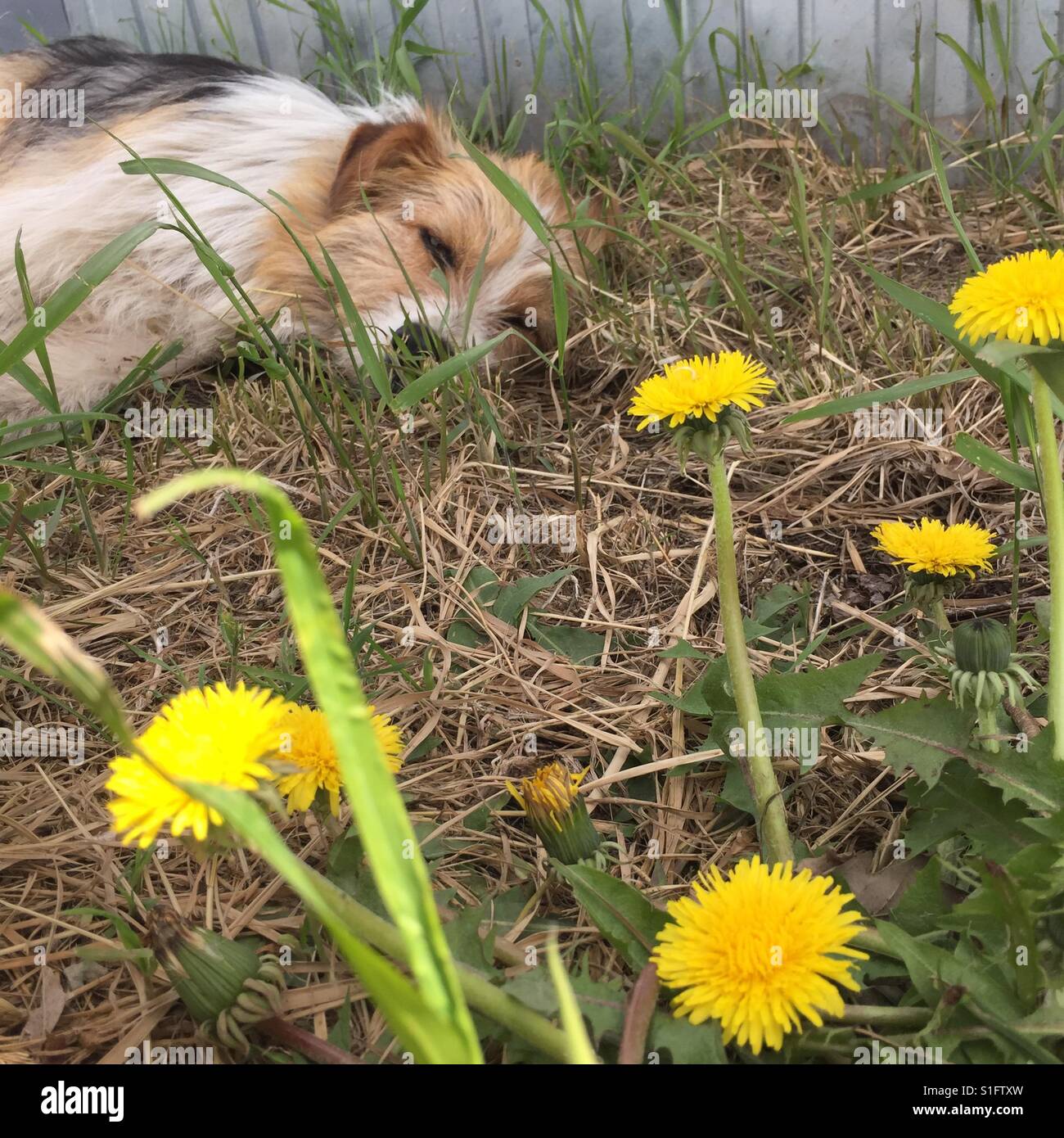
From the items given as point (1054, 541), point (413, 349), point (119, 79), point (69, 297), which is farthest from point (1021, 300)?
point (119, 79)

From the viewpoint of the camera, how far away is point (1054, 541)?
1092 mm

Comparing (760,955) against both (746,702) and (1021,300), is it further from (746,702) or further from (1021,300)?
(1021,300)

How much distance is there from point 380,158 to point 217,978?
2.43 metres

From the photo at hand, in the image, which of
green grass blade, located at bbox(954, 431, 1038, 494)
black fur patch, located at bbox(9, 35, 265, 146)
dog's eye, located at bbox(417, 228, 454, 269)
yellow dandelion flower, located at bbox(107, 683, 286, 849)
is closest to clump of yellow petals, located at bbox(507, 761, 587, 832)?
yellow dandelion flower, located at bbox(107, 683, 286, 849)

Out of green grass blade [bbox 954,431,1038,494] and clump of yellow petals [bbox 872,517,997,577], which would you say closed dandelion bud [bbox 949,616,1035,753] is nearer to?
clump of yellow petals [bbox 872,517,997,577]

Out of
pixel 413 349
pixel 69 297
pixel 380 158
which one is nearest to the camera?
pixel 69 297

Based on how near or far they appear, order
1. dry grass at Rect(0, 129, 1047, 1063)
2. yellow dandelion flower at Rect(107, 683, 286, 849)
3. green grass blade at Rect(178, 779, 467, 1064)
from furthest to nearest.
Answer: dry grass at Rect(0, 129, 1047, 1063) → yellow dandelion flower at Rect(107, 683, 286, 849) → green grass blade at Rect(178, 779, 467, 1064)

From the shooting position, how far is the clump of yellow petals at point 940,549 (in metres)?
1.29

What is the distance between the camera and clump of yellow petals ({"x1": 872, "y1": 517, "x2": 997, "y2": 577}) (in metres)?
1.29

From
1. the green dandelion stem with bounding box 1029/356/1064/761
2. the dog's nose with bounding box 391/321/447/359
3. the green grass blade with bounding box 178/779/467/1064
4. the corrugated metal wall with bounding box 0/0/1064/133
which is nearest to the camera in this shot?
the green grass blade with bounding box 178/779/467/1064

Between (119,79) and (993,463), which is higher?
(119,79)

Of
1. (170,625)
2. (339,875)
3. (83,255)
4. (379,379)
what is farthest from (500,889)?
(83,255)

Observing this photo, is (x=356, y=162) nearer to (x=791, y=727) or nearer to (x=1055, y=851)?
(x=791, y=727)
